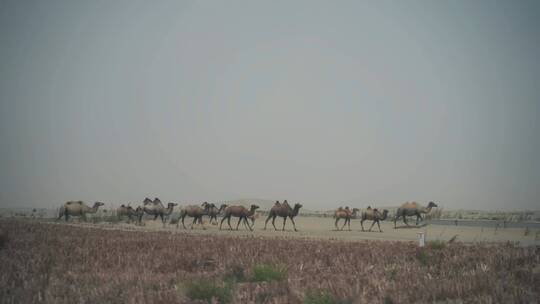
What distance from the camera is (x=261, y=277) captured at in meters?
7.26

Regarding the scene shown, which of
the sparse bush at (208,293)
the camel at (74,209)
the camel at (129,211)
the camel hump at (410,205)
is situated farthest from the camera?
the camel at (129,211)

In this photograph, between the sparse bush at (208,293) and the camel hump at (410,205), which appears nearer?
the sparse bush at (208,293)

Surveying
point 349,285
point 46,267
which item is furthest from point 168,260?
point 349,285

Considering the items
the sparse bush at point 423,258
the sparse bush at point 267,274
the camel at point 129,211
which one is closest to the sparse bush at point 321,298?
the sparse bush at point 267,274

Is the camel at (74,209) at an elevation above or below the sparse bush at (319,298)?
below

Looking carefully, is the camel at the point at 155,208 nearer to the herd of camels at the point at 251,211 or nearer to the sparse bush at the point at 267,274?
the herd of camels at the point at 251,211

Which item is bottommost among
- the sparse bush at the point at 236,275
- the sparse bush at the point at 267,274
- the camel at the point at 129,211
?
the camel at the point at 129,211

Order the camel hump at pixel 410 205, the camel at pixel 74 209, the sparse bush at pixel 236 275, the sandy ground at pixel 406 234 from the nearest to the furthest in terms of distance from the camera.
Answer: the sparse bush at pixel 236 275 → the sandy ground at pixel 406 234 → the camel hump at pixel 410 205 → the camel at pixel 74 209

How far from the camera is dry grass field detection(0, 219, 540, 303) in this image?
5.66 m

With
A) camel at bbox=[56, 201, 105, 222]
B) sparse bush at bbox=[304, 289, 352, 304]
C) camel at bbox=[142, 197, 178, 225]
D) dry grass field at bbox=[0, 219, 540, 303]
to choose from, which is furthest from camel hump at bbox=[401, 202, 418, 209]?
sparse bush at bbox=[304, 289, 352, 304]

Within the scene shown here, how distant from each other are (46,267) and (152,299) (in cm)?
412

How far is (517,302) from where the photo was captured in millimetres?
4871

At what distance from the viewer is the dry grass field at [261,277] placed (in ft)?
18.6

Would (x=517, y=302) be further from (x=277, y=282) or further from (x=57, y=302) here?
(x=57, y=302)
